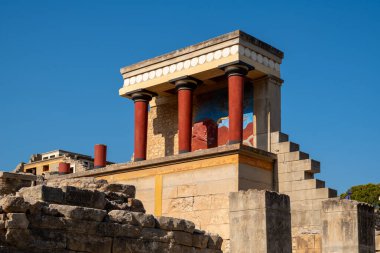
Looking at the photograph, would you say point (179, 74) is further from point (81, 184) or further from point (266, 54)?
point (81, 184)

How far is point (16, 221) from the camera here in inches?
329

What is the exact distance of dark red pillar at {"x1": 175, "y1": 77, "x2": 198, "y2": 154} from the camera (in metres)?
20.5

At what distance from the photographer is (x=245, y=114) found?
2142 centimetres

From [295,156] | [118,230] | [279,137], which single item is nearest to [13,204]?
[118,230]

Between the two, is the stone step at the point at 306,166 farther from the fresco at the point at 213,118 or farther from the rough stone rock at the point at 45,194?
the rough stone rock at the point at 45,194

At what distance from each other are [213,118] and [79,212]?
Answer: 13.7m

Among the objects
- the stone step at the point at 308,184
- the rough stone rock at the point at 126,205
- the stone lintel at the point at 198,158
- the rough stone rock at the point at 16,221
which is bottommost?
the rough stone rock at the point at 16,221

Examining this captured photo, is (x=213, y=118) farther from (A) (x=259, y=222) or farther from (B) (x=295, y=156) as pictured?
(A) (x=259, y=222)

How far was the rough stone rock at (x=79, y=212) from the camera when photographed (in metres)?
8.98

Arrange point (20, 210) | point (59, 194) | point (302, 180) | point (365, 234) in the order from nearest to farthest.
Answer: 1. point (20, 210)
2. point (59, 194)
3. point (365, 234)
4. point (302, 180)

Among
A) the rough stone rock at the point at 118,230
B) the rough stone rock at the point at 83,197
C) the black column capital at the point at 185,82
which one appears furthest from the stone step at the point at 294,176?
the rough stone rock at the point at 83,197

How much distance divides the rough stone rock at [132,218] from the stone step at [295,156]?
896 centimetres

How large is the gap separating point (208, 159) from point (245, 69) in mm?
3416

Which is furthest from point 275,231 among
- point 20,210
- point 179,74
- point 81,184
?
point 179,74
